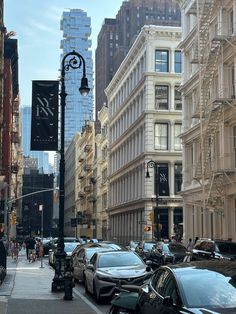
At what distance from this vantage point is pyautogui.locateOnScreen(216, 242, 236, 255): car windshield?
23.4 m

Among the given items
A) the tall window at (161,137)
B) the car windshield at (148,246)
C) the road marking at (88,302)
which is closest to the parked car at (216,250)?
the road marking at (88,302)

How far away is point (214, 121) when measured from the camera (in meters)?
38.2

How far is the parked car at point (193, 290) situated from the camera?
719cm

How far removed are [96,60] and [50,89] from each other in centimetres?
17536

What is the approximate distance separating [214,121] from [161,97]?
27493mm

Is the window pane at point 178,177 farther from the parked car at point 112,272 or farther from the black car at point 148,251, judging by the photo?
the parked car at point 112,272

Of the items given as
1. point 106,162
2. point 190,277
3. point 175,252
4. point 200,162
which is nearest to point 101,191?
point 106,162

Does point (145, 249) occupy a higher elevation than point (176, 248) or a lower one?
lower

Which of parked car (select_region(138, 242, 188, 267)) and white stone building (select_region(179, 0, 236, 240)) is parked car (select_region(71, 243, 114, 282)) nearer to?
parked car (select_region(138, 242, 188, 267))

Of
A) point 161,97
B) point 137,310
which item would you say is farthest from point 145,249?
point 161,97

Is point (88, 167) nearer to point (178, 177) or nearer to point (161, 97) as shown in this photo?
point (161, 97)

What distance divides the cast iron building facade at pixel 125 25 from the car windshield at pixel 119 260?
6037 inches

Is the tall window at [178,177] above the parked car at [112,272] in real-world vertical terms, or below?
above

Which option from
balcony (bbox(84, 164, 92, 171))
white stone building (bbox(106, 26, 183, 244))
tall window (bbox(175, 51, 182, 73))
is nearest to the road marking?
white stone building (bbox(106, 26, 183, 244))
